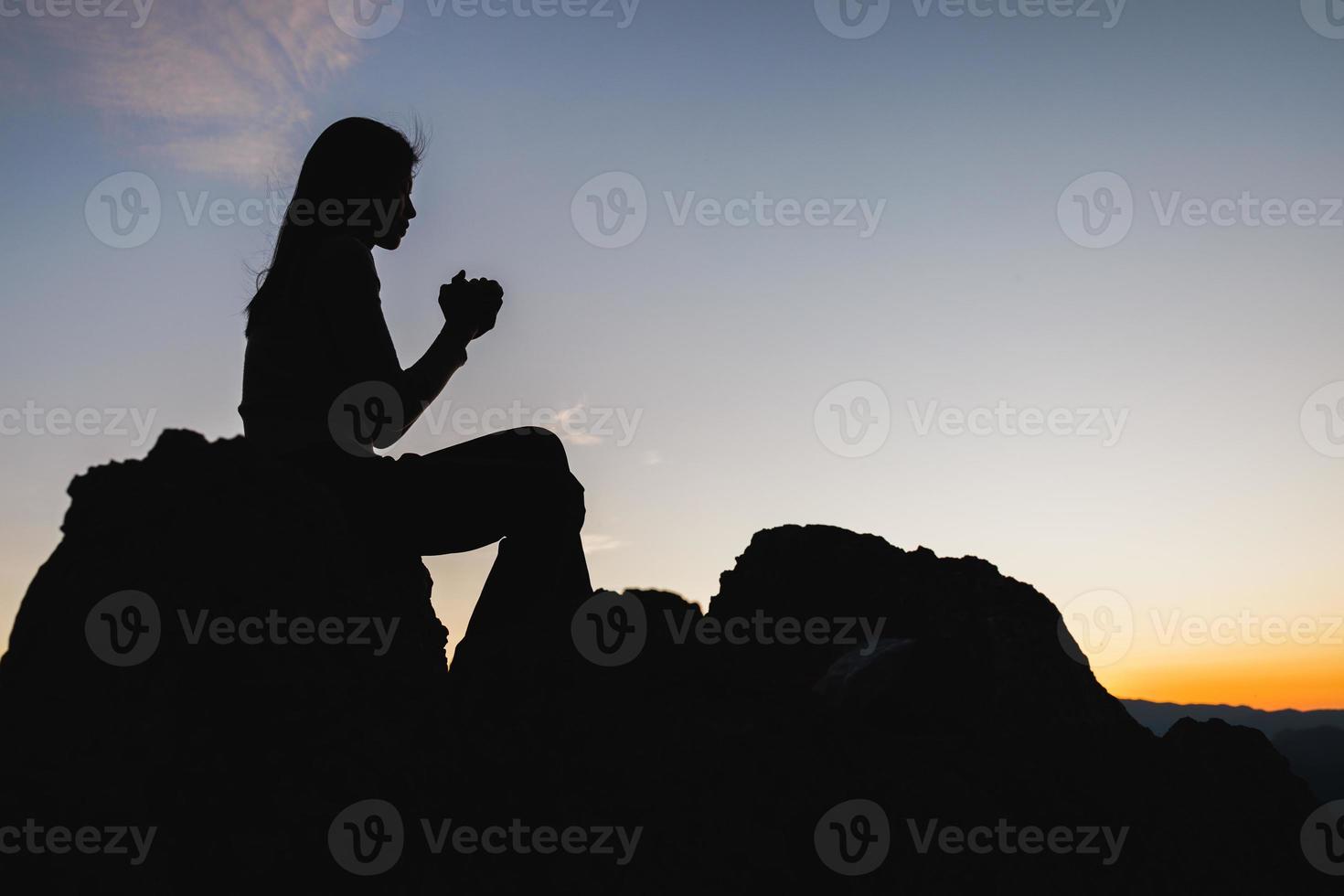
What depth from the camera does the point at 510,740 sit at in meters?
3.70

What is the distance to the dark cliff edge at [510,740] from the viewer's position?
3.02 metres

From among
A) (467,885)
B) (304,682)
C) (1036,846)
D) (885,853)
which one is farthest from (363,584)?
(1036,846)

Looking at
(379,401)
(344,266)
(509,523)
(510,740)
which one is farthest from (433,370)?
(510,740)

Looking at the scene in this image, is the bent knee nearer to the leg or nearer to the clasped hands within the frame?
the leg

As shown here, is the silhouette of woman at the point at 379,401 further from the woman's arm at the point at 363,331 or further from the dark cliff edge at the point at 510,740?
the dark cliff edge at the point at 510,740

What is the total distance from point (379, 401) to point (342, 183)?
1.01 meters

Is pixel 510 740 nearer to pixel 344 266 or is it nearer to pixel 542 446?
pixel 542 446

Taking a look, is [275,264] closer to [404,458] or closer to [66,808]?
[404,458]

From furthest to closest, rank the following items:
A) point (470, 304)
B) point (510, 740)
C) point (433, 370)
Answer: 1. point (470, 304)
2. point (433, 370)
3. point (510, 740)

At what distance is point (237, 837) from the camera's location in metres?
3.00

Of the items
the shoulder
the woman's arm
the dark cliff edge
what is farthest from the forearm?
the dark cliff edge

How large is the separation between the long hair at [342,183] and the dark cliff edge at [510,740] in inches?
45.4

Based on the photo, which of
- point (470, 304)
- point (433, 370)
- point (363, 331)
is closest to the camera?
point (363, 331)

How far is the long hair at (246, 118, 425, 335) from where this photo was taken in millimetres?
4207
